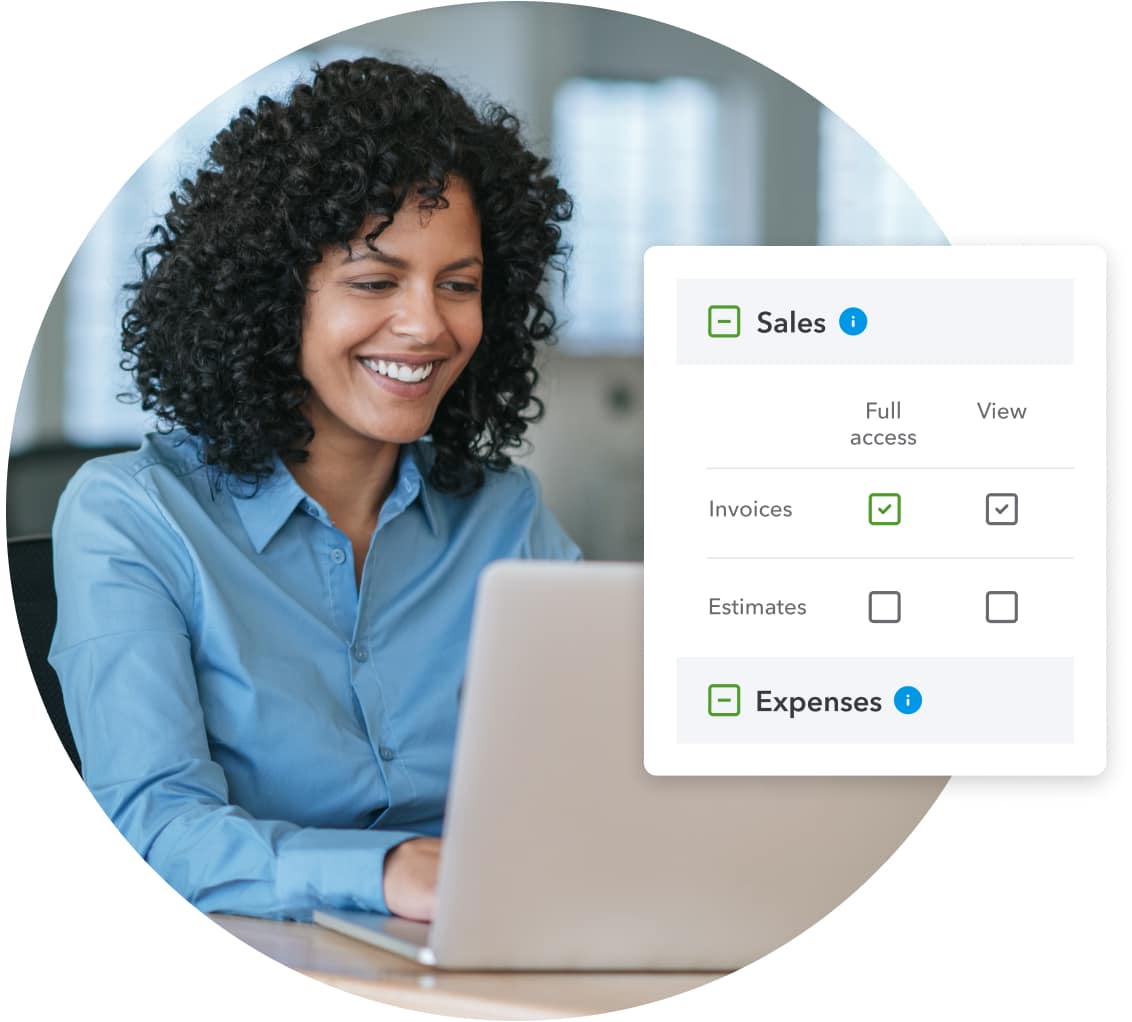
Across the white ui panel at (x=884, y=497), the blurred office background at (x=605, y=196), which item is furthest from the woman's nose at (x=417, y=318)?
the blurred office background at (x=605, y=196)

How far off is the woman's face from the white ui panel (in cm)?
44

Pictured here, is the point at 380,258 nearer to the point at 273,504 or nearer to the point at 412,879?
the point at 273,504

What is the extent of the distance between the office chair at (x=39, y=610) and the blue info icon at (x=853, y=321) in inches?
35.5

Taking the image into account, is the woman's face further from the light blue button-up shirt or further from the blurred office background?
the blurred office background

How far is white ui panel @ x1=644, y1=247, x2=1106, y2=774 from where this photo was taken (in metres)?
1.10

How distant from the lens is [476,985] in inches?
36.2

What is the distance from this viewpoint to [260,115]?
5.13 feet

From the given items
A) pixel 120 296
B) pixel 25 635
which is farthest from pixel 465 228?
pixel 25 635

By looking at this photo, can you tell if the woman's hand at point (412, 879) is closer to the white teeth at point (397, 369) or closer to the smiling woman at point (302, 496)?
the smiling woman at point (302, 496)

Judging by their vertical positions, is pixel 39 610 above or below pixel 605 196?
below

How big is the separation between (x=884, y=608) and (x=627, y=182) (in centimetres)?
426

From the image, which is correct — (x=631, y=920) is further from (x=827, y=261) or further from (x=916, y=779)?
(x=827, y=261)

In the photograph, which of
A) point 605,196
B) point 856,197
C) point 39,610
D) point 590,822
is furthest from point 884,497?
point 856,197

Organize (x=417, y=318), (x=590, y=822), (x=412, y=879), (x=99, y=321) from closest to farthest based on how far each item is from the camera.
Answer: (x=590, y=822) → (x=412, y=879) → (x=417, y=318) → (x=99, y=321)
